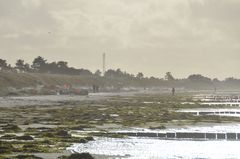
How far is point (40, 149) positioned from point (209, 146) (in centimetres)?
813

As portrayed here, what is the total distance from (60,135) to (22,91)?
282 ft

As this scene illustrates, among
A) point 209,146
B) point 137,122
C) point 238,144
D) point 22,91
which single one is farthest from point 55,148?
point 22,91

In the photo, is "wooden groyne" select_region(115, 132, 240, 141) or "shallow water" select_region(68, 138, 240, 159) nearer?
"shallow water" select_region(68, 138, 240, 159)

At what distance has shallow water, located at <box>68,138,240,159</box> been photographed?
71.6 feet

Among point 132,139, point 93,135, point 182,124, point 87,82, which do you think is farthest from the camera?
point 87,82

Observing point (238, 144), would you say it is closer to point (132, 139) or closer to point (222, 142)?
point (222, 142)

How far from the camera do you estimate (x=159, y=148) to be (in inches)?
948

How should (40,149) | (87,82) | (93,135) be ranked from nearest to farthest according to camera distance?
(40,149), (93,135), (87,82)

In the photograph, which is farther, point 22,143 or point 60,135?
point 60,135

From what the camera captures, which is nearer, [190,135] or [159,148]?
[159,148]

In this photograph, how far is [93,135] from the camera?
29.8m

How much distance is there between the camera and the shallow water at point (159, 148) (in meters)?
21.8

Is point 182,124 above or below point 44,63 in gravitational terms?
below

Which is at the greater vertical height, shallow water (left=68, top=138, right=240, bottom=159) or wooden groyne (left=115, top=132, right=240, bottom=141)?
wooden groyne (left=115, top=132, right=240, bottom=141)
